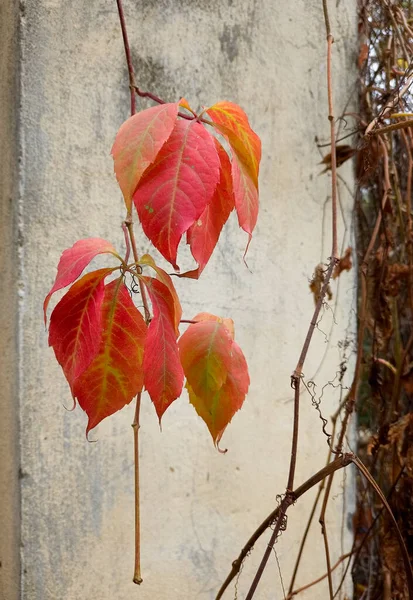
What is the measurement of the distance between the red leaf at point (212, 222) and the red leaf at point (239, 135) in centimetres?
3

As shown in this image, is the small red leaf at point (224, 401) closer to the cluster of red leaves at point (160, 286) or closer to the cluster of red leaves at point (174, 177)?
the cluster of red leaves at point (160, 286)

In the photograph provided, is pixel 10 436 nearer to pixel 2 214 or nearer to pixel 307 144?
pixel 2 214

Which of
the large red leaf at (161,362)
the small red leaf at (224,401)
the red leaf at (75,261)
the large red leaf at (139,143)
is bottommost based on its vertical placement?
the small red leaf at (224,401)

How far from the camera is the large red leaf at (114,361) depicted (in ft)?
2.63

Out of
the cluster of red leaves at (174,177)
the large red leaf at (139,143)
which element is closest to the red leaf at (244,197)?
the cluster of red leaves at (174,177)

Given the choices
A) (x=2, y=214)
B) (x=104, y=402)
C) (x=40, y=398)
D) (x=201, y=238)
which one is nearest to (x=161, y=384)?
(x=104, y=402)

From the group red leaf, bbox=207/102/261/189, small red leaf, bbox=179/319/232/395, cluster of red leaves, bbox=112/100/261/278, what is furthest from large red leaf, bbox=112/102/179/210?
small red leaf, bbox=179/319/232/395

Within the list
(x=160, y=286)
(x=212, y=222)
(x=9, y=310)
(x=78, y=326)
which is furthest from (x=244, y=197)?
(x=9, y=310)

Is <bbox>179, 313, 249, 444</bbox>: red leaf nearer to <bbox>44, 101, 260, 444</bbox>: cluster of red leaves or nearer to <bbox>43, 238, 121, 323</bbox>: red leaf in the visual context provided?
<bbox>44, 101, 260, 444</bbox>: cluster of red leaves

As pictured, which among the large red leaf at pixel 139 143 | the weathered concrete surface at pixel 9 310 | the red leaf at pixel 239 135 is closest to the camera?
the large red leaf at pixel 139 143

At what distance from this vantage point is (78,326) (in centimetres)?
78

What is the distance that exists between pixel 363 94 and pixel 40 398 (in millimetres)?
1173

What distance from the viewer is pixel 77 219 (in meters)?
1.18

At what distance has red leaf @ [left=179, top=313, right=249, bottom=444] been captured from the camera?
87 centimetres
